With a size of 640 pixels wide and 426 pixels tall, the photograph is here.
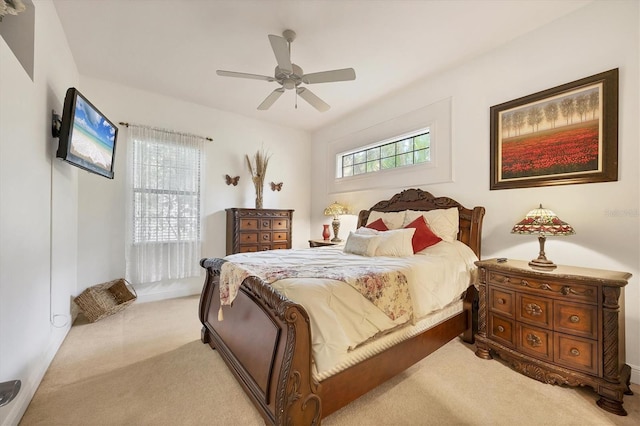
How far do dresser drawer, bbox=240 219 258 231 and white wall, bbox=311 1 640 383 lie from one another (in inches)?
102

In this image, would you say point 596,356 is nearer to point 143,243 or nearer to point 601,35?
point 601,35

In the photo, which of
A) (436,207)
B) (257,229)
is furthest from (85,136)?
(436,207)

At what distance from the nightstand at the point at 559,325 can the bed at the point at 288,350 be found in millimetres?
373

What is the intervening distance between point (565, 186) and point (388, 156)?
7.05 ft

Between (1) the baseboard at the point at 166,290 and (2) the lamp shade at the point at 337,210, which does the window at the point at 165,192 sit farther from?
(2) the lamp shade at the point at 337,210

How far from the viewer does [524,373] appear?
6.45 feet

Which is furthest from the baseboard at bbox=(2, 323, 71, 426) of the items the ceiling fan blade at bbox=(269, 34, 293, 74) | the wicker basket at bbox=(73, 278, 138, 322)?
the ceiling fan blade at bbox=(269, 34, 293, 74)

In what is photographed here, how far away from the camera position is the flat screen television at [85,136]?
2.11 metres

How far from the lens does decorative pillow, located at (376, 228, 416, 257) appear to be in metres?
2.57

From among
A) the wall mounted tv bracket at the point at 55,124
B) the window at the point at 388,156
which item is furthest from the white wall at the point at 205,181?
the wall mounted tv bracket at the point at 55,124

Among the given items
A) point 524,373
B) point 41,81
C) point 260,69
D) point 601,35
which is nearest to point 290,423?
point 524,373

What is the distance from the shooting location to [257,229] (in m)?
4.17

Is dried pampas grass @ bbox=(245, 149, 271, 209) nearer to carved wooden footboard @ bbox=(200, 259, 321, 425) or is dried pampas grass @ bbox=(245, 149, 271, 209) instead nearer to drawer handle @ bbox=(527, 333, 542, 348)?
carved wooden footboard @ bbox=(200, 259, 321, 425)

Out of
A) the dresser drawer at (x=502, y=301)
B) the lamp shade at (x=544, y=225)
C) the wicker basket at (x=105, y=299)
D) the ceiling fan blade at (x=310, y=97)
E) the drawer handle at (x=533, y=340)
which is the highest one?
the ceiling fan blade at (x=310, y=97)
